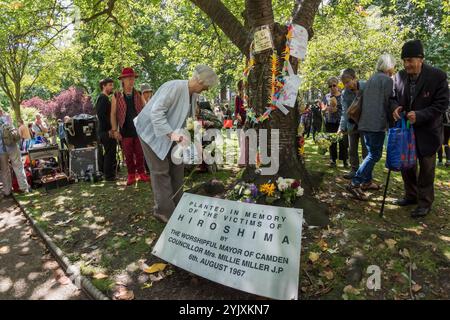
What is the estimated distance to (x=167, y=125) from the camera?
148 inches

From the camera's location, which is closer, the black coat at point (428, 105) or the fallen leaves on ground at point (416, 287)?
the fallen leaves on ground at point (416, 287)

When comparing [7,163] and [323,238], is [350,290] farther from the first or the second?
[7,163]

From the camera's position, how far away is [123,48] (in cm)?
930

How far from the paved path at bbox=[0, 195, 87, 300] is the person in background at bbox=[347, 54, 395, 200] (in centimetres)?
402

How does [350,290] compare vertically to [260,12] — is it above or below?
below

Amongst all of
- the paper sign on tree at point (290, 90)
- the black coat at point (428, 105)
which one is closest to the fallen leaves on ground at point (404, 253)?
the black coat at point (428, 105)

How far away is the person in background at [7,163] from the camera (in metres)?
6.62

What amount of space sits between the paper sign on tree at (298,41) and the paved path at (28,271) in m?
3.80

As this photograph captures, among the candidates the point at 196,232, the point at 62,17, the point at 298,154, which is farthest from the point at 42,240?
the point at 62,17

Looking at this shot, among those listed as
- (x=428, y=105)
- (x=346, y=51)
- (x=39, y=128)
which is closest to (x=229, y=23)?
(x=428, y=105)

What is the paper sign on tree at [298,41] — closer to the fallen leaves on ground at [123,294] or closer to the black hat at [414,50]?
the black hat at [414,50]

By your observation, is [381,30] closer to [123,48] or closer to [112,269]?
[123,48]

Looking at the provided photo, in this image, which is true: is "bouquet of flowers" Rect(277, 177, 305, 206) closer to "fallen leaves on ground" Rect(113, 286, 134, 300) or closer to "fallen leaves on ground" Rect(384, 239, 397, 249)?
"fallen leaves on ground" Rect(384, 239, 397, 249)

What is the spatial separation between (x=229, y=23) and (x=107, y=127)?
11.3 ft
